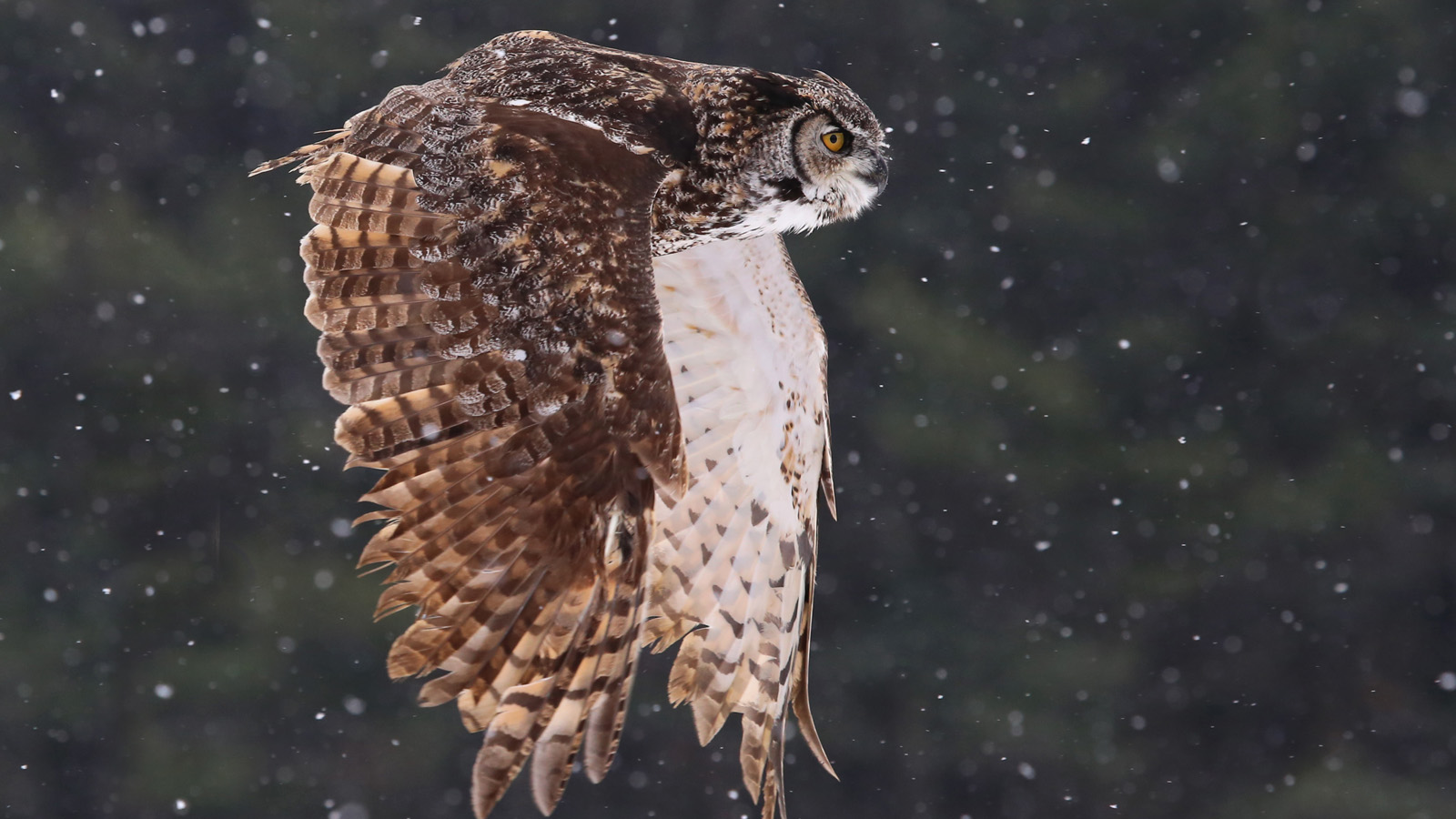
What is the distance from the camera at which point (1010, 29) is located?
7.46 metres

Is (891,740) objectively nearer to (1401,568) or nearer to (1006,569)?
(1006,569)

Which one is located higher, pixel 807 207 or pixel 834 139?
pixel 834 139

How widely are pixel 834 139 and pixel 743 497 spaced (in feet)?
2.54

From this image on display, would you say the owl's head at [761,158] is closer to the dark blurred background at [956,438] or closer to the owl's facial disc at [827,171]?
the owl's facial disc at [827,171]

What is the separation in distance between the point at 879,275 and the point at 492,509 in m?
5.23

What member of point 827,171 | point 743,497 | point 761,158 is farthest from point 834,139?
point 743,497

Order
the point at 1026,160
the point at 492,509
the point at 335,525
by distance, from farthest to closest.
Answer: the point at 1026,160
the point at 335,525
the point at 492,509

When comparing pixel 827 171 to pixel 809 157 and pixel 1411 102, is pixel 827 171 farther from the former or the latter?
pixel 1411 102

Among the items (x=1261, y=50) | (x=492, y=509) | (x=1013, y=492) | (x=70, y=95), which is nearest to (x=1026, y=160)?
(x=1261, y=50)

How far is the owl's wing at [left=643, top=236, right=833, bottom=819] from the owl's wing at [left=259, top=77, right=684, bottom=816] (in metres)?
0.61

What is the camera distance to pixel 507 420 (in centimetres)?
206

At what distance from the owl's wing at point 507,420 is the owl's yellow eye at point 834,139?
20.6 inches

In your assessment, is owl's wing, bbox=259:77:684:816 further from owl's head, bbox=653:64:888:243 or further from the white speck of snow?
the white speck of snow

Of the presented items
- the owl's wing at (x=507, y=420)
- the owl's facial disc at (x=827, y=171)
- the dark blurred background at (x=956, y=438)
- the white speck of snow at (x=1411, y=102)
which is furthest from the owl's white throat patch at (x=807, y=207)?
the white speck of snow at (x=1411, y=102)
